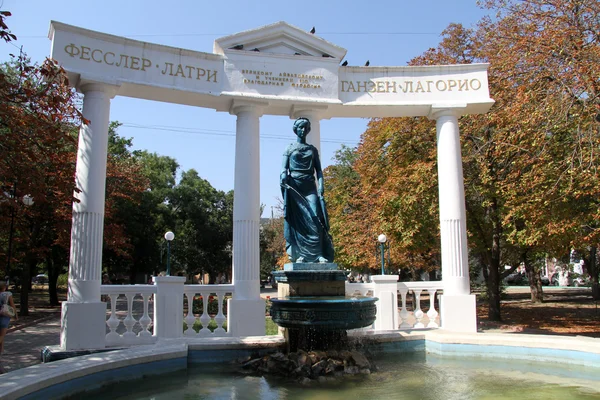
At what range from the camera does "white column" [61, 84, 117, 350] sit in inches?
344

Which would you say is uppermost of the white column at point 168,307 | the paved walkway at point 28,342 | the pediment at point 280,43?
the pediment at point 280,43

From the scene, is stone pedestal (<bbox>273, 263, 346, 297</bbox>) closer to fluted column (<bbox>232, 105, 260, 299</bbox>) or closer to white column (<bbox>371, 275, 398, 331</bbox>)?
fluted column (<bbox>232, 105, 260, 299</bbox>)

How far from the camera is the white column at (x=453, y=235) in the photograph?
34.8 ft

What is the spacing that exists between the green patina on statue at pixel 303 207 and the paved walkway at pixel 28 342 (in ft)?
18.1

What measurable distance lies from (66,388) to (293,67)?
803 cm

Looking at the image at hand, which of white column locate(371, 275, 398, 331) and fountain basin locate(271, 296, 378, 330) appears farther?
white column locate(371, 275, 398, 331)

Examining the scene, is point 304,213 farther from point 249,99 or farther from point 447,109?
point 447,109

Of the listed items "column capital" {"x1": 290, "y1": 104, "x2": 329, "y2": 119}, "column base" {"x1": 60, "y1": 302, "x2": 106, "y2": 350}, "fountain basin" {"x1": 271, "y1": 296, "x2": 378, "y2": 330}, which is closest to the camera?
"fountain basin" {"x1": 271, "y1": 296, "x2": 378, "y2": 330}

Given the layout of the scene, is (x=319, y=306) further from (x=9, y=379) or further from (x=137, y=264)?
(x=137, y=264)

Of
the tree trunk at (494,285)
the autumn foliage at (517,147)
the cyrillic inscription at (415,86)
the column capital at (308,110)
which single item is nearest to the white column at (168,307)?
the column capital at (308,110)

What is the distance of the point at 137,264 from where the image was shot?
1189 inches

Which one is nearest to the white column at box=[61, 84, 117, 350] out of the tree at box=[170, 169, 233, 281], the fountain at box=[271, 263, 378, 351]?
the fountain at box=[271, 263, 378, 351]

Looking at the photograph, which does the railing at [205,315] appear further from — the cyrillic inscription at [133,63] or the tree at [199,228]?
the tree at [199,228]

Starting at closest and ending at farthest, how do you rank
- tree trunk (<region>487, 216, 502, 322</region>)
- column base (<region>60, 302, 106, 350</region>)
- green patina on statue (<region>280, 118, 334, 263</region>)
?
green patina on statue (<region>280, 118, 334, 263</region>) < column base (<region>60, 302, 106, 350</region>) < tree trunk (<region>487, 216, 502, 322</region>)
